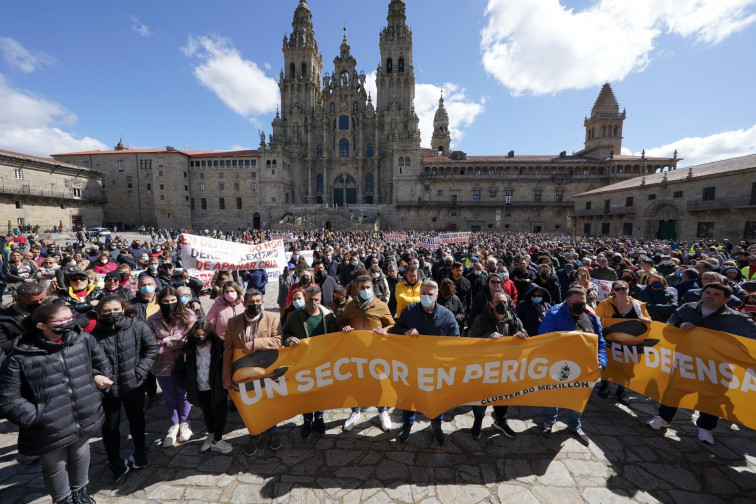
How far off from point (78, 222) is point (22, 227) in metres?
9.18

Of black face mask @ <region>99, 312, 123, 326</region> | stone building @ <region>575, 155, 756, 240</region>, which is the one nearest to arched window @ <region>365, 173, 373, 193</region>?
stone building @ <region>575, 155, 756, 240</region>

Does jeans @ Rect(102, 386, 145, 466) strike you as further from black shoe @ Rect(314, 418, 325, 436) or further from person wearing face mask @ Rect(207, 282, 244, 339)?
black shoe @ Rect(314, 418, 325, 436)

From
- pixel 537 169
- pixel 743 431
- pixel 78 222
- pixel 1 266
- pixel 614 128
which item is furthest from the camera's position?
pixel 614 128

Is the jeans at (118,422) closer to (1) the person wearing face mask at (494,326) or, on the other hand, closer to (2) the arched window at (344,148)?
(1) the person wearing face mask at (494,326)

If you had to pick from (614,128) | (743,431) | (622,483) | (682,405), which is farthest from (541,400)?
(614,128)

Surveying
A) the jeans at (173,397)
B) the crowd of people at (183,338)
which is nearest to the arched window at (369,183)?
the crowd of people at (183,338)

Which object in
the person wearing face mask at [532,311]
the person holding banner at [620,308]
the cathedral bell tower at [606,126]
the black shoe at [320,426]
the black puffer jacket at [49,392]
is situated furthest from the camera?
the cathedral bell tower at [606,126]

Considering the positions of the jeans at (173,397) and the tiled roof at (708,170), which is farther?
the tiled roof at (708,170)

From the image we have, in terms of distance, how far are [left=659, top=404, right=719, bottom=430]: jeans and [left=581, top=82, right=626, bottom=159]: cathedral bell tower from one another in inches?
2514

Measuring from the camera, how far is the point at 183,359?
12.8ft

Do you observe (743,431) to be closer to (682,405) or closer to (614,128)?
(682,405)

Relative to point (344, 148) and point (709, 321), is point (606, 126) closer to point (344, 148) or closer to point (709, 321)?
point (344, 148)

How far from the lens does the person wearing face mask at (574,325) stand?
13.5ft

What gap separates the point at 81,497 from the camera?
3.09 m
